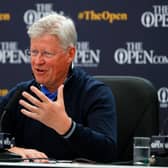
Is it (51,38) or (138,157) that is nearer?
(138,157)

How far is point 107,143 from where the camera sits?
3146 millimetres

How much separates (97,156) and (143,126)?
1.60ft

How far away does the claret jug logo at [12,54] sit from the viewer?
5.99m

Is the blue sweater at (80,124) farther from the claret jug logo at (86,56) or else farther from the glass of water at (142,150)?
the claret jug logo at (86,56)

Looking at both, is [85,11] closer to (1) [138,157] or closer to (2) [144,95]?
(2) [144,95]

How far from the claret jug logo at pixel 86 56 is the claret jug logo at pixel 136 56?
7.3 inches

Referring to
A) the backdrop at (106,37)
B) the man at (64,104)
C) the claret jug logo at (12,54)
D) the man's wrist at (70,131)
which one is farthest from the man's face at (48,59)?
the claret jug logo at (12,54)

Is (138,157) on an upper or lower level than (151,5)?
lower

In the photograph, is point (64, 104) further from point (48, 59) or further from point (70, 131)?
point (70, 131)

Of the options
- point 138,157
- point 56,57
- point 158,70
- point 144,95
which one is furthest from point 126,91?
point 158,70

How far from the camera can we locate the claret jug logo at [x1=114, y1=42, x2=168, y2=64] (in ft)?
18.9

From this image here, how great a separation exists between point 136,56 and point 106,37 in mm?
335

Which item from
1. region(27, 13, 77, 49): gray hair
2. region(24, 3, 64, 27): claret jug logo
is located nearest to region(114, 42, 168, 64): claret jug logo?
region(24, 3, 64, 27): claret jug logo

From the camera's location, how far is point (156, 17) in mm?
5785
